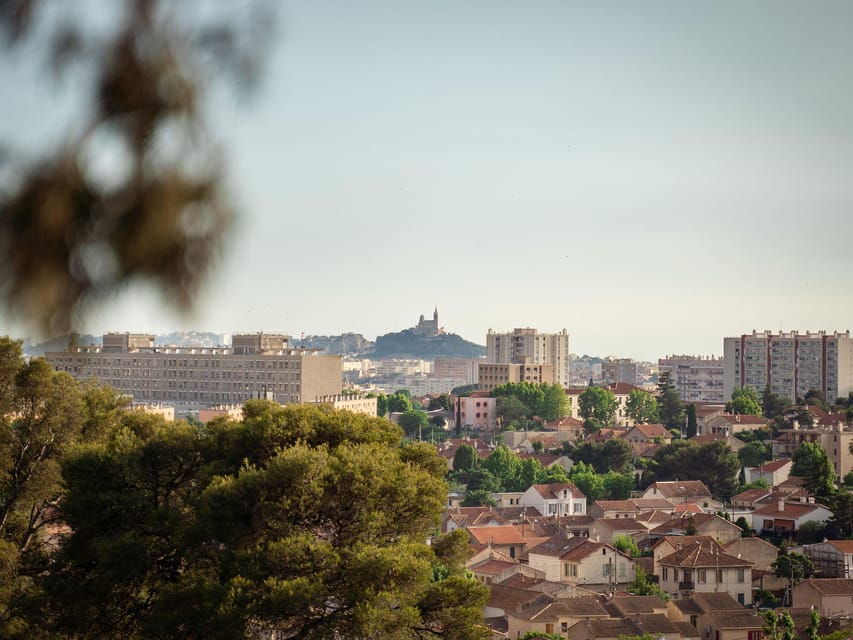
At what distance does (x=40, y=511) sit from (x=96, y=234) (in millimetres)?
8815

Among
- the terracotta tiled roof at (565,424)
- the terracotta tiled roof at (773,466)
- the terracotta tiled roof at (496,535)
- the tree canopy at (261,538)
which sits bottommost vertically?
the terracotta tiled roof at (496,535)

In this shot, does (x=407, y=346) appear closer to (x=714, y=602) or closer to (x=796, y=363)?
(x=796, y=363)

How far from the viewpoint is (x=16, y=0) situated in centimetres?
131

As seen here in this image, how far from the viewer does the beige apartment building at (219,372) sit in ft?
173

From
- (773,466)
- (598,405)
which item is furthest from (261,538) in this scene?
(598,405)

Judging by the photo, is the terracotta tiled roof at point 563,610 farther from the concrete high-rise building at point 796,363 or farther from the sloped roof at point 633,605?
the concrete high-rise building at point 796,363

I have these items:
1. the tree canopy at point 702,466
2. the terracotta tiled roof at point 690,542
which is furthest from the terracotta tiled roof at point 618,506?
the terracotta tiled roof at point 690,542

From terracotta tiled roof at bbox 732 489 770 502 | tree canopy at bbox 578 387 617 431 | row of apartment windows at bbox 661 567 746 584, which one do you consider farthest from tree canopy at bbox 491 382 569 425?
row of apartment windows at bbox 661 567 746 584

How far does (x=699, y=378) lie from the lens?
254ft

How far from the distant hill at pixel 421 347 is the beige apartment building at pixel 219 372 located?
115 m

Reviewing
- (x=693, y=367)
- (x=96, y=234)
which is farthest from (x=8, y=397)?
(x=693, y=367)

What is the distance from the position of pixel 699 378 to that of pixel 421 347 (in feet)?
318

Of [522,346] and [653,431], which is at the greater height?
[522,346]

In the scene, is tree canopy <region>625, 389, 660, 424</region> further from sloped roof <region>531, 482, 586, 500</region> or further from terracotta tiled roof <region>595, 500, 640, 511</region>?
terracotta tiled roof <region>595, 500, 640, 511</region>
